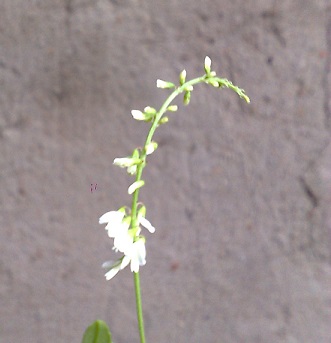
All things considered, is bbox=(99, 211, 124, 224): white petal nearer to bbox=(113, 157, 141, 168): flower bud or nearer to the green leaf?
bbox=(113, 157, 141, 168): flower bud

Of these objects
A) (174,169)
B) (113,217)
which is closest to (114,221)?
(113,217)

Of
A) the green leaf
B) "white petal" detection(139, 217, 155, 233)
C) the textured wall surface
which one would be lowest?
the green leaf

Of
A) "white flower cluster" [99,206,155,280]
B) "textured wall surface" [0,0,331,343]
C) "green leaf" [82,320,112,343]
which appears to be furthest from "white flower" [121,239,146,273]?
"textured wall surface" [0,0,331,343]

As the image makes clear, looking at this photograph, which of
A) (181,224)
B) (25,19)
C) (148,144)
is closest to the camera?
(148,144)

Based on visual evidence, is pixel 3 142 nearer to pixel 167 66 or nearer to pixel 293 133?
pixel 167 66

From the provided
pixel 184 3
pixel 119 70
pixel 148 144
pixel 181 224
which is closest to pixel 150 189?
pixel 181 224

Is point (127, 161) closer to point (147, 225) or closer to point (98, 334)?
point (147, 225)

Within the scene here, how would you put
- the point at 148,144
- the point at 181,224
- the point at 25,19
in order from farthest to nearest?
the point at 181,224 < the point at 25,19 < the point at 148,144
